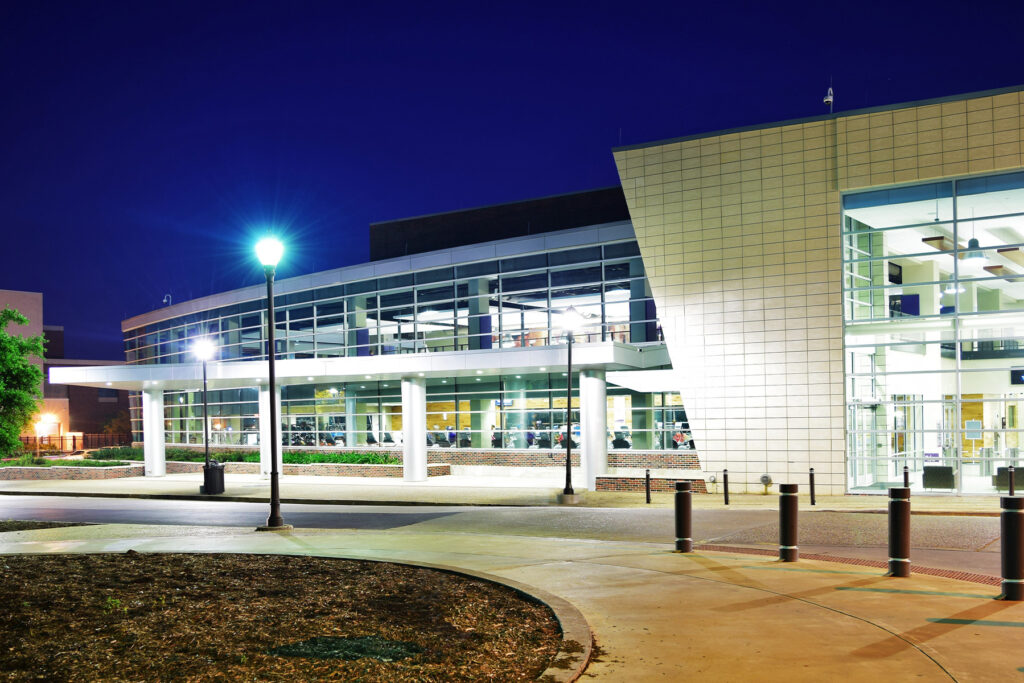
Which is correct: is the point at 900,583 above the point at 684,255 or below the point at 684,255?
below

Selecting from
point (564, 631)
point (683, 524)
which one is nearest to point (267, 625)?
point (564, 631)

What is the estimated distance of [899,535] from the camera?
9.45m

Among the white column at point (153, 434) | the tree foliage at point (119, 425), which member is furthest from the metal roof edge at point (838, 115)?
the tree foliage at point (119, 425)

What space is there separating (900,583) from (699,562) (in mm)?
2468

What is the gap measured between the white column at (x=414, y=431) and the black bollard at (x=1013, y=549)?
23754 millimetres

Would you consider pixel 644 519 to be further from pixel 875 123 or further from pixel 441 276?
pixel 441 276

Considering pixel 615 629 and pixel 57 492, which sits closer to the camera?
pixel 615 629

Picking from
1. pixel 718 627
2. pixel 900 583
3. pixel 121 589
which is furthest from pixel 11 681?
pixel 900 583

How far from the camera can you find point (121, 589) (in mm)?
9344

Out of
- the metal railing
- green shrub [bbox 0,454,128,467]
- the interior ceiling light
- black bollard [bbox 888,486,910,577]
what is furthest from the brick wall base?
the metal railing

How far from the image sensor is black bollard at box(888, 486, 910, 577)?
9414mm

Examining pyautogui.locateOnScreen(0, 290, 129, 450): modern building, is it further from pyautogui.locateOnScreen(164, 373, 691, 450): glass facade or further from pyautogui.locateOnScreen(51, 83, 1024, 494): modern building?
pyautogui.locateOnScreen(51, 83, 1024, 494): modern building

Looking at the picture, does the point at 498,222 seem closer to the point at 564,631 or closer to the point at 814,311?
the point at 814,311

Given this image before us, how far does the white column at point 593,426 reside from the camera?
25984 millimetres
